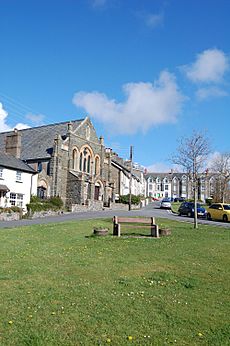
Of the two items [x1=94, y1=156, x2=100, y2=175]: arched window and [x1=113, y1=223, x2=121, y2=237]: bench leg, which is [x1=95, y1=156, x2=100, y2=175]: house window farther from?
[x1=113, y1=223, x2=121, y2=237]: bench leg

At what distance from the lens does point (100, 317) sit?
579cm

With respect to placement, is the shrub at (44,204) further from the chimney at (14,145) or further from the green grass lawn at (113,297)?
the green grass lawn at (113,297)

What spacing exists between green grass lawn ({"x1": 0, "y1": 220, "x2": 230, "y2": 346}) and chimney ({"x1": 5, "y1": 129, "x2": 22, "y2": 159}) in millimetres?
35819

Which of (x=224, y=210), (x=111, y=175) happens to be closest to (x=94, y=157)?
(x=111, y=175)

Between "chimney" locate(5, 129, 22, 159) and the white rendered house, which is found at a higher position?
"chimney" locate(5, 129, 22, 159)

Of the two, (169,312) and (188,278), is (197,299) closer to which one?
(169,312)

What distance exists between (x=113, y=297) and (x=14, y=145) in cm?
4298

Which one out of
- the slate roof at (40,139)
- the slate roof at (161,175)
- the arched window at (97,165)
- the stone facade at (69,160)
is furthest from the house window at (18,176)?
the slate roof at (161,175)

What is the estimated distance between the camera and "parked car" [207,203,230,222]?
34469 millimetres

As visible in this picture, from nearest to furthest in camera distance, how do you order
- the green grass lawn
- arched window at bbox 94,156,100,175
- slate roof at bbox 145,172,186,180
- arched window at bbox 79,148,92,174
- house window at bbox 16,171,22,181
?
the green grass lawn
house window at bbox 16,171,22,181
arched window at bbox 79,148,92,174
arched window at bbox 94,156,100,175
slate roof at bbox 145,172,186,180

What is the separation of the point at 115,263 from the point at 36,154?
42246 millimetres

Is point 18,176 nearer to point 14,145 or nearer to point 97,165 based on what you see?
point 14,145

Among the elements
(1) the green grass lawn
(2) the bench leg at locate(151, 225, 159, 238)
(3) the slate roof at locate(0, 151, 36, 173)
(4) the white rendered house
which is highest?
(3) the slate roof at locate(0, 151, 36, 173)

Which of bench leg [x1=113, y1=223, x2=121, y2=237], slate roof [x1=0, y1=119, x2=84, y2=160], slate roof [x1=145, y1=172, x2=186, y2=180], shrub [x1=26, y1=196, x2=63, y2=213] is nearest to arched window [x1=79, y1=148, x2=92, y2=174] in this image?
slate roof [x1=0, y1=119, x2=84, y2=160]
